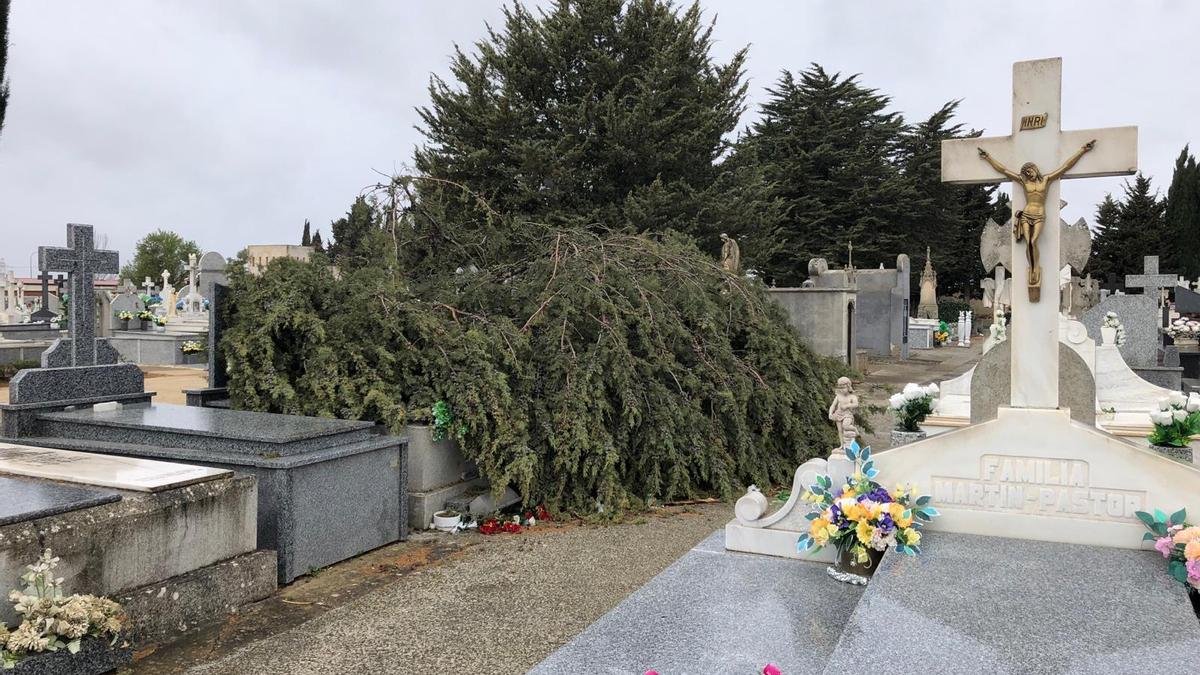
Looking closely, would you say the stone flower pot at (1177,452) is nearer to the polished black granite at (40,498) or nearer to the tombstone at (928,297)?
the polished black granite at (40,498)

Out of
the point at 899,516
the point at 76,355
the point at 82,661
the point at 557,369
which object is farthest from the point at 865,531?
the point at 76,355

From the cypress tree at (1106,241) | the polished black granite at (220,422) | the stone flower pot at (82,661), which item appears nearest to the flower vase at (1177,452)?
the polished black granite at (220,422)

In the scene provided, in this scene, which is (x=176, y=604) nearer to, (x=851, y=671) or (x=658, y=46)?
(x=851, y=671)

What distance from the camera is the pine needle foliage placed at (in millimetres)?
6262

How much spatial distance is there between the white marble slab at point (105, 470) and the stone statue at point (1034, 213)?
4373 mm

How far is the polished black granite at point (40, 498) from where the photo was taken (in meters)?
3.53

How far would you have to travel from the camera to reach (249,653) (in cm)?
387

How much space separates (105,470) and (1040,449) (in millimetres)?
4818

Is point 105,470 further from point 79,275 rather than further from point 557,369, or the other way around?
point 557,369

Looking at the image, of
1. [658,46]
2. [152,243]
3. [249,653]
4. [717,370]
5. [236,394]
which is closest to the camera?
[249,653]

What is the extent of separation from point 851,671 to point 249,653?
2845mm

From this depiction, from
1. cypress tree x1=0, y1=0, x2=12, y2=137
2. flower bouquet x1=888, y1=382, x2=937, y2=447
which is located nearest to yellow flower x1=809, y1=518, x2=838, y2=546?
flower bouquet x1=888, y1=382, x2=937, y2=447

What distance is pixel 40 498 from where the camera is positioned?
12.5ft

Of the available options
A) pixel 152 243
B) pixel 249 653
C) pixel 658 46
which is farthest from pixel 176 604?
pixel 152 243
